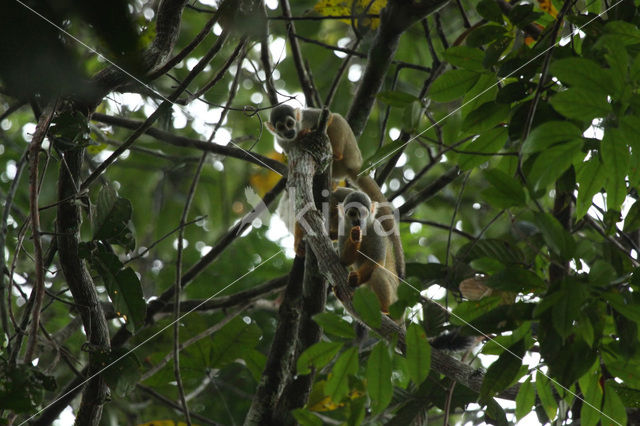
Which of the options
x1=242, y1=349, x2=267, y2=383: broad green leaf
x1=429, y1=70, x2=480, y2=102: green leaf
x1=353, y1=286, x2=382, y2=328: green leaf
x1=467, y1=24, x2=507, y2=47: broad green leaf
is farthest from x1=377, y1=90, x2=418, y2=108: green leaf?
x1=242, y1=349, x2=267, y2=383: broad green leaf

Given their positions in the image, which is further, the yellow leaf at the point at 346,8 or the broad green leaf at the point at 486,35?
the yellow leaf at the point at 346,8

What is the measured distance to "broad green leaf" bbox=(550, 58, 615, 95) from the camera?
50.5 inches

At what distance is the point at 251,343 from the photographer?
2.83m

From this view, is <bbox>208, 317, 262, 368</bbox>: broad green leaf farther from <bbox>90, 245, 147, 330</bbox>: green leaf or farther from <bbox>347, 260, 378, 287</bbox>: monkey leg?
<bbox>90, 245, 147, 330</bbox>: green leaf

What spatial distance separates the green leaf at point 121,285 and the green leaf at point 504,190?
1.09m

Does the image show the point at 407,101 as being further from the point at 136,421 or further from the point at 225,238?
the point at 136,421

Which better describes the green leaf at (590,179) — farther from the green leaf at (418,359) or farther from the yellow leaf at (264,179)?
the yellow leaf at (264,179)

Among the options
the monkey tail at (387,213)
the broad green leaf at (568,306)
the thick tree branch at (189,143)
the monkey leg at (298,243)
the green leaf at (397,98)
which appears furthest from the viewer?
the monkey tail at (387,213)

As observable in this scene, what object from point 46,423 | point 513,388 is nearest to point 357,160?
point 513,388

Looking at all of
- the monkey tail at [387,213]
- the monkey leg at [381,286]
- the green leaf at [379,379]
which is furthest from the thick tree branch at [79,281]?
the monkey tail at [387,213]

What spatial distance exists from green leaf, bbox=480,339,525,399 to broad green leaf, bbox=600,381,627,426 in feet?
0.90

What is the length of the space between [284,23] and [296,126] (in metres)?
0.50

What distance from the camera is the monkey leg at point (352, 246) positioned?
214 cm

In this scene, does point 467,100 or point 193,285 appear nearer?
point 467,100
